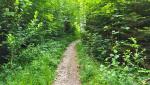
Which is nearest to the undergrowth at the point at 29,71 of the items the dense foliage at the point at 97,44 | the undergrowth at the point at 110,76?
the dense foliage at the point at 97,44

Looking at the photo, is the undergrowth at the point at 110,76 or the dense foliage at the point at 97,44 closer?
the undergrowth at the point at 110,76

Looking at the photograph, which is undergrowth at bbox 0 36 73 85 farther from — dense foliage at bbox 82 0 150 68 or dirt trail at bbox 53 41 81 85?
dense foliage at bbox 82 0 150 68

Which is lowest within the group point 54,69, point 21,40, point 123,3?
point 54,69

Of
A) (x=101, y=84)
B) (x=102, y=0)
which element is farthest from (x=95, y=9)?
(x=101, y=84)

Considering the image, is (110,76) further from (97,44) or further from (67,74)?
(97,44)

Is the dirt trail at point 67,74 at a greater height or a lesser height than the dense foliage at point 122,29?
lesser

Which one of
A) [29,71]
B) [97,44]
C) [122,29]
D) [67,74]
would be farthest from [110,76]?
[97,44]

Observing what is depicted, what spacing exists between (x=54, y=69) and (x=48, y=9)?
450 inches

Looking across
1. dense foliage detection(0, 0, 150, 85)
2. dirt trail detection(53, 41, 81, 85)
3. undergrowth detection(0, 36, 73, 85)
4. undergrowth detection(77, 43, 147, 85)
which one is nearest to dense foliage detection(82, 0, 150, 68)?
dense foliage detection(0, 0, 150, 85)

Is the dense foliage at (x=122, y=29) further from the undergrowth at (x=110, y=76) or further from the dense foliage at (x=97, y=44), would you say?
Result: the undergrowth at (x=110, y=76)

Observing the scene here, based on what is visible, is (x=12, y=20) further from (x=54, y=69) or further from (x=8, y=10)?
(x=54, y=69)

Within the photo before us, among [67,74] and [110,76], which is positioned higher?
[110,76]

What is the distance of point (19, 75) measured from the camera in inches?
564

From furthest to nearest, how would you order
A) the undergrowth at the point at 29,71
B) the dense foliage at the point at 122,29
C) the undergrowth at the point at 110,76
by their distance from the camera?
the dense foliage at the point at 122,29, the undergrowth at the point at 29,71, the undergrowth at the point at 110,76
